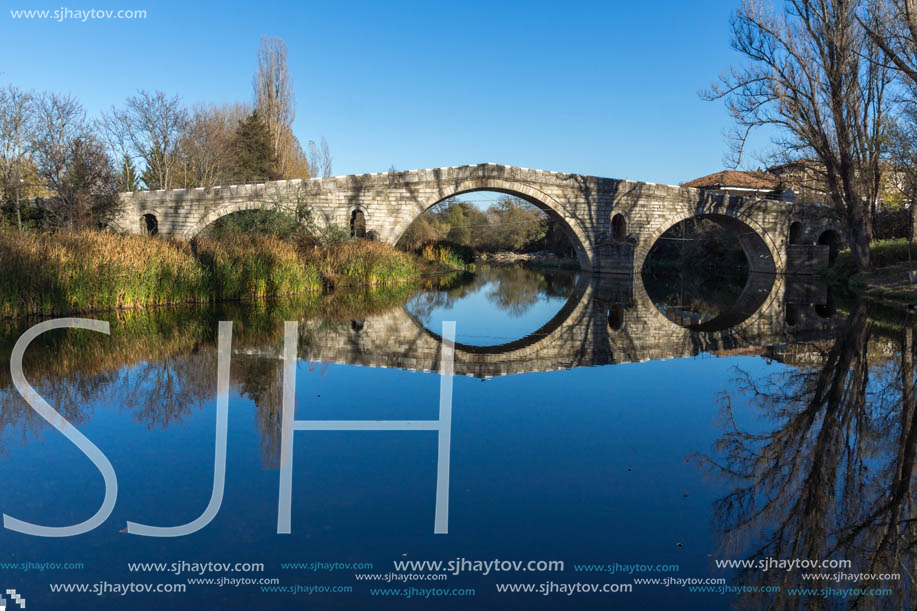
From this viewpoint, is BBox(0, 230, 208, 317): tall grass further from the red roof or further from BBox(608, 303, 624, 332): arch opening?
the red roof

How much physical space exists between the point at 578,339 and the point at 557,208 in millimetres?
13831

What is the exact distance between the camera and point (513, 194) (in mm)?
21109

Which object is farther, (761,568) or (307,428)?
(307,428)

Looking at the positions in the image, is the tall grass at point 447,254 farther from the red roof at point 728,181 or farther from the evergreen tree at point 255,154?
the red roof at point 728,181

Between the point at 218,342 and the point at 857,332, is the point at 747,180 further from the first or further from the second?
the point at 218,342

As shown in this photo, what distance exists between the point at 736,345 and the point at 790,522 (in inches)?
210

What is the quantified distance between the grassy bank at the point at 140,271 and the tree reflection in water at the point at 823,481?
7872mm

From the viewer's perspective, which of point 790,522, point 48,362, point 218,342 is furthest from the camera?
point 218,342

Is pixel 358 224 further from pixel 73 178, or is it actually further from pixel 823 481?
pixel 823 481

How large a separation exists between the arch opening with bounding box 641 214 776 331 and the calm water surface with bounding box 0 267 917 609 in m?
4.69

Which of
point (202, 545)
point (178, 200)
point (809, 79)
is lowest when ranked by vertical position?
point (202, 545)

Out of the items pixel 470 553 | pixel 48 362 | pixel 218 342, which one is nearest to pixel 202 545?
pixel 470 553

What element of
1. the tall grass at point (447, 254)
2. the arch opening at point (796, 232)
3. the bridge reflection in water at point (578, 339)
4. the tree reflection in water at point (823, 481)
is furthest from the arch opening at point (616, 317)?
the arch opening at point (796, 232)

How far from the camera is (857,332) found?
8.02 metres
